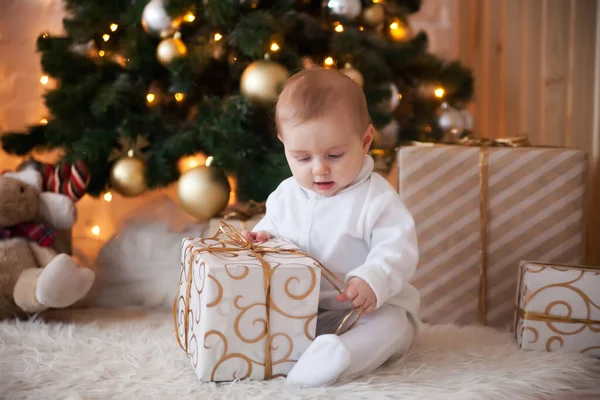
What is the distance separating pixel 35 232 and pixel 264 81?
0.67 m

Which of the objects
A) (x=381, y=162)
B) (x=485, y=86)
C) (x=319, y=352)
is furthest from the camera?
(x=485, y=86)

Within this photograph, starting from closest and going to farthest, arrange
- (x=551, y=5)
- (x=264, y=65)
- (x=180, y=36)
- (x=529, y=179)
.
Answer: (x=529, y=179) → (x=264, y=65) → (x=180, y=36) → (x=551, y=5)

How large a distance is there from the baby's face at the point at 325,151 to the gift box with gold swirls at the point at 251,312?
6.6 inches

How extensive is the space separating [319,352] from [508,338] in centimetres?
55

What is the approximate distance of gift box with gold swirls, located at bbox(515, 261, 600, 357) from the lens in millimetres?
1256

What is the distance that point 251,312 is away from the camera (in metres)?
1.03

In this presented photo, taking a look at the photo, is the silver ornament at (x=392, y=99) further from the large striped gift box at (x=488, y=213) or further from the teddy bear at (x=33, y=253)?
the teddy bear at (x=33, y=253)

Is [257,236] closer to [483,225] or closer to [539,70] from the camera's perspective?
[483,225]

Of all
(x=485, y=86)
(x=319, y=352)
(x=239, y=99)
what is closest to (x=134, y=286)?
(x=239, y=99)

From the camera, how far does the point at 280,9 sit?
174 centimetres

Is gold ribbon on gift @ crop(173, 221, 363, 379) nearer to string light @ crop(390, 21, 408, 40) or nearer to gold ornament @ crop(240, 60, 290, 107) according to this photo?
gold ornament @ crop(240, 60, 290, 107)

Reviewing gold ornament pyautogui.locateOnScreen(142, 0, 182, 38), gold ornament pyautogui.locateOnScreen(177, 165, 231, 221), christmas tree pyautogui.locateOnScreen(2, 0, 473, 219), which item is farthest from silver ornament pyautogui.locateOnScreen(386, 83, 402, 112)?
gold ornament pyautogui.locateOnScreen(142, 0, 182, 38)

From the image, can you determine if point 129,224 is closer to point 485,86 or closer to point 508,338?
point 508,338

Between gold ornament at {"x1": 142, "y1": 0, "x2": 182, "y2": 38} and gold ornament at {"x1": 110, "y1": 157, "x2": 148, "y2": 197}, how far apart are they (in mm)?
337
